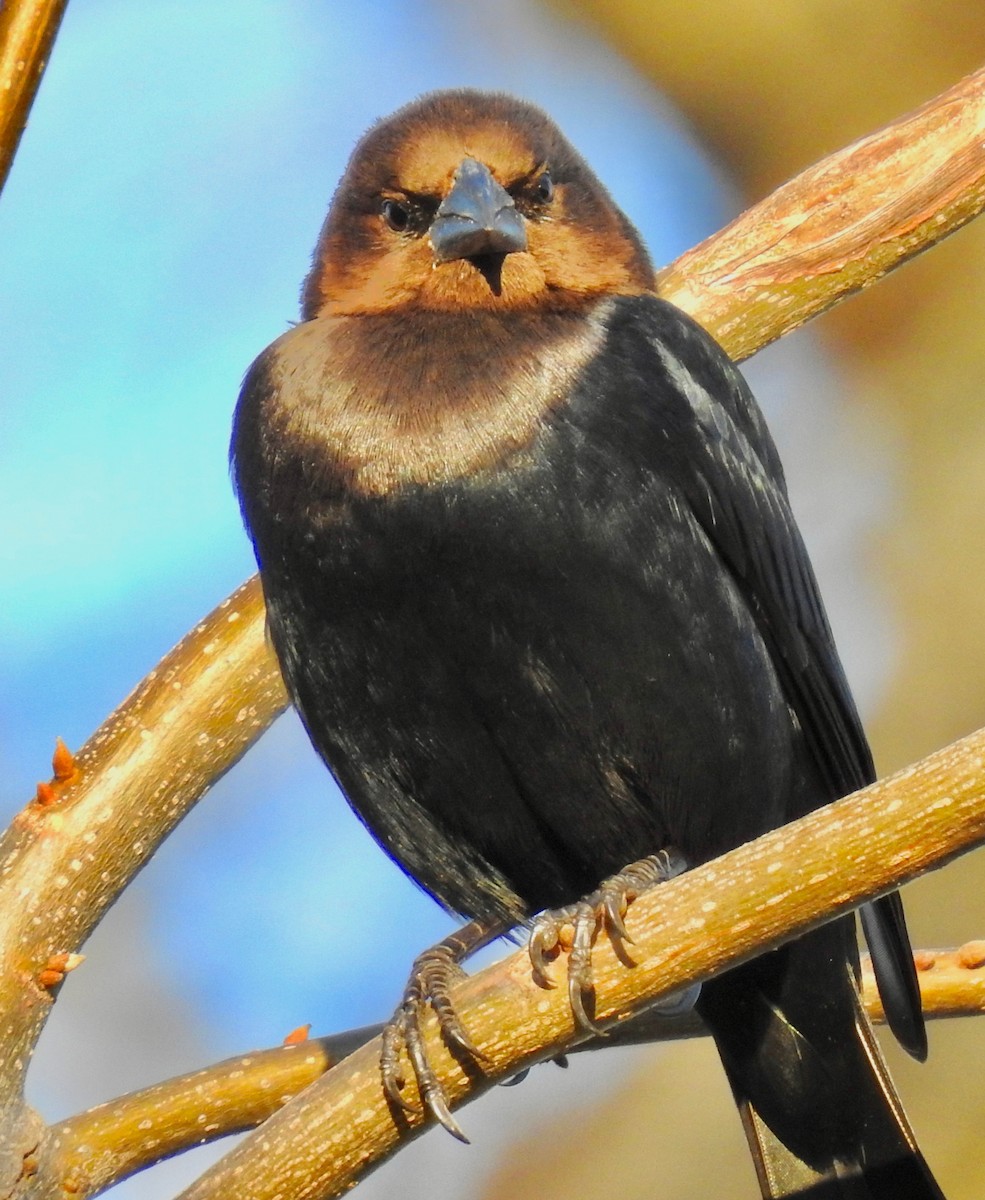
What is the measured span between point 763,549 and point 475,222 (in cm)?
90

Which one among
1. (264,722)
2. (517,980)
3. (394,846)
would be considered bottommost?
(517,980)

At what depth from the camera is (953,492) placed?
6453 millimetres

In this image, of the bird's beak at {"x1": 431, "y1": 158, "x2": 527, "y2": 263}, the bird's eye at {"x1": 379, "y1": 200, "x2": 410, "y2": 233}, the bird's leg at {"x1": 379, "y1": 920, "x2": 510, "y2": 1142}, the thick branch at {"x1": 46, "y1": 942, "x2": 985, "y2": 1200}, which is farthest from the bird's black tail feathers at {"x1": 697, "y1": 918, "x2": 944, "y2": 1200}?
the bird's eye at {"x1": 379, "y1": 200, "x2": 410, "y2": 233}

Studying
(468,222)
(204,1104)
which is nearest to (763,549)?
(468,222)

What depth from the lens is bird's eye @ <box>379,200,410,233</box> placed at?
358 cm

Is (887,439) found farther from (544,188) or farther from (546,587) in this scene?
(546,587)

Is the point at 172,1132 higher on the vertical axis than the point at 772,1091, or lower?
higher

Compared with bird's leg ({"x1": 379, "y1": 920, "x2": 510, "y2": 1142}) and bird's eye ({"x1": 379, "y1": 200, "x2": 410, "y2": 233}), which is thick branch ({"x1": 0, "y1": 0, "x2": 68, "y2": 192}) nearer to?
bird's leg ({"x1": 379, "y1": 920, "x2": 510, "y2": 1142})

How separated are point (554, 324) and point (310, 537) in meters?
0.66

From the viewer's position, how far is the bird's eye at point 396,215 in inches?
141

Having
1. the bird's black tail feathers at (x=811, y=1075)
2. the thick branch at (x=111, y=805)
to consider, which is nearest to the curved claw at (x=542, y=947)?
the thick branch at (x=111, y=805)

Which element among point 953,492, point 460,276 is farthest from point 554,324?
point 953,492

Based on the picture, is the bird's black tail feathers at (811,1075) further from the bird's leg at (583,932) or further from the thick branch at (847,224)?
the thick branch at (847,224)

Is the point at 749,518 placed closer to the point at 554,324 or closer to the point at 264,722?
the point at 554,324
